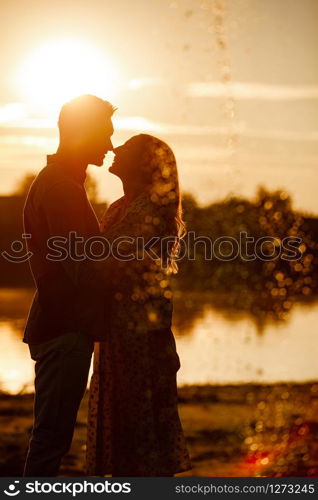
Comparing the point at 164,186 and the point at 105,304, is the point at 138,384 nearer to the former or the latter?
the point at 105,304

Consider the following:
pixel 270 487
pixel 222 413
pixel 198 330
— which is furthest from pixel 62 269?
pixel 198 330

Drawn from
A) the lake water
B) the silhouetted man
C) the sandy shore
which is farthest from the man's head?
the lake water

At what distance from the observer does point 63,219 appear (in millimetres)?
3951

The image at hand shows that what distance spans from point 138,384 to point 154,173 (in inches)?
41.8

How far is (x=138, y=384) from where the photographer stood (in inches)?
175

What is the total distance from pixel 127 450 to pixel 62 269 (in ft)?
3.56

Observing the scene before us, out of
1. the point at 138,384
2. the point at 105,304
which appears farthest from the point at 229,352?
the point at 105,304

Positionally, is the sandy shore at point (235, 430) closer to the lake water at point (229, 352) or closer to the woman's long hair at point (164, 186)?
the lake water at point (229, 352)

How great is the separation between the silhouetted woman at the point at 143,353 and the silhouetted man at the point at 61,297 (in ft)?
1.10

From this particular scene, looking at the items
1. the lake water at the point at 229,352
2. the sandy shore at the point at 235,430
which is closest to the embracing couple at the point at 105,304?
the sandy shore at the point at 235,430

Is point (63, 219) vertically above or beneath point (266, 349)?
beneath

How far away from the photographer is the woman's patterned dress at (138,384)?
4379mm

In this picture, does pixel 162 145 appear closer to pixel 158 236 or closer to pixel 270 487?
pixel 158 236

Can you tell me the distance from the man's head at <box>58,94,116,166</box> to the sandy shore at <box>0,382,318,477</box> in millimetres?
2258
